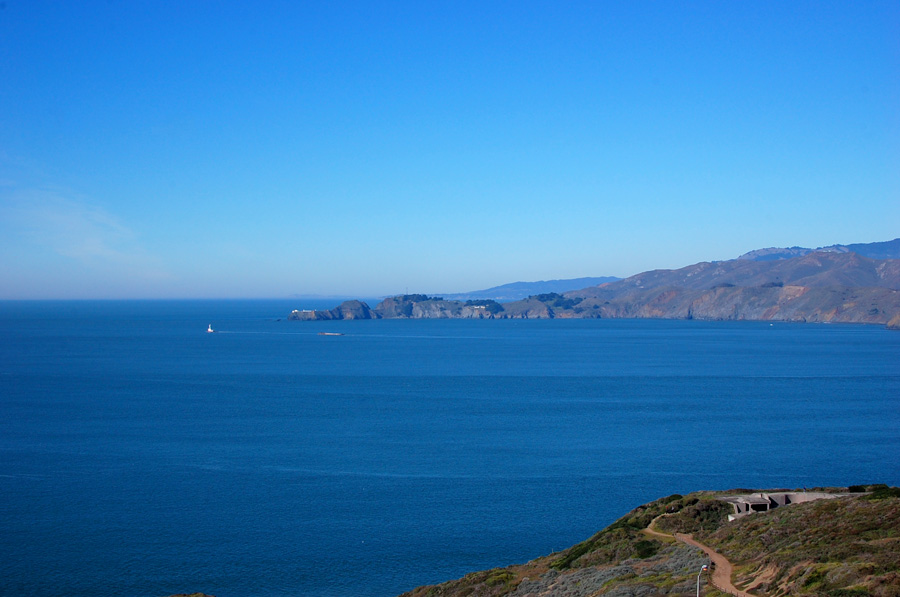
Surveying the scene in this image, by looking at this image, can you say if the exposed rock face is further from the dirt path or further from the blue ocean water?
the dirt path

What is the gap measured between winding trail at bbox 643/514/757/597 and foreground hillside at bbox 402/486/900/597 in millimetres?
123

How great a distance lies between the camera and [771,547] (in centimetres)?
1630

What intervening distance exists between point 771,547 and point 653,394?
145 feet

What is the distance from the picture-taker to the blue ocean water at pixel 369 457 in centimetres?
2545

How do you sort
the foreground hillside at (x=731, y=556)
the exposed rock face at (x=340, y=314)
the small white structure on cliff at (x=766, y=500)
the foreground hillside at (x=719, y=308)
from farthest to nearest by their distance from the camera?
the exposed rock face at (x=340, y=314) < the foreground hillside at (x=719, y=308) < the small white structure on cliff at (x=766, y=500) < the foreground hillside at (x=731, y=556)

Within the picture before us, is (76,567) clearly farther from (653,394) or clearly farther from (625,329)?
(625,329)

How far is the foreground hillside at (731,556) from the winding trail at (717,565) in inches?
4.8

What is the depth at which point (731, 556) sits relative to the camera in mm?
16875

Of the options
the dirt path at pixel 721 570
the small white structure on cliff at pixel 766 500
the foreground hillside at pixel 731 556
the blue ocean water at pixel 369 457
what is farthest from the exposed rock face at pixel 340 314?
the dirt path at pixel 721 570

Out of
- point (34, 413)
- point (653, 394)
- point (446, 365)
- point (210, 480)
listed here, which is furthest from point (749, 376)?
point (34, 413)

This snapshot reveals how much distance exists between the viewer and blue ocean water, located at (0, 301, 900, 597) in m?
25.5

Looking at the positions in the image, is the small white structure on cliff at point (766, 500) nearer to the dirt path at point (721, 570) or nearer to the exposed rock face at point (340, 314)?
the dirt path at point (721, 570)

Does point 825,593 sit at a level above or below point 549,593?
above

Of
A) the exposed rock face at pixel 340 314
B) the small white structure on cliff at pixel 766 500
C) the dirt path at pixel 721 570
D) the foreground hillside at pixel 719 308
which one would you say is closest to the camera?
the dirt path at pixel 721 570
